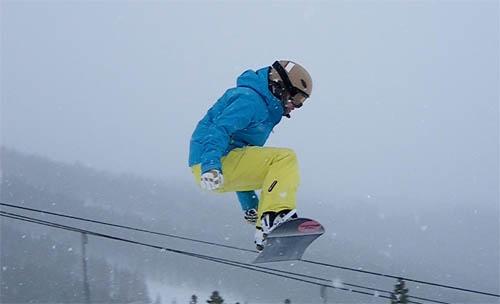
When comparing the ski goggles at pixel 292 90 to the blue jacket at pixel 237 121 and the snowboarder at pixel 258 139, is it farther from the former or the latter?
the blue jacket at pixel 237 121

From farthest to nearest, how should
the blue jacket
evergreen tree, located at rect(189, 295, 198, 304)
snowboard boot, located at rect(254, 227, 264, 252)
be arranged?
snowboard boot, located at rect(254, 227, 264, 252), the blue jacket, evergreen tree, located at rect(189, 295, 198, 304)

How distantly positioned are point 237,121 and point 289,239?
1.08 metres

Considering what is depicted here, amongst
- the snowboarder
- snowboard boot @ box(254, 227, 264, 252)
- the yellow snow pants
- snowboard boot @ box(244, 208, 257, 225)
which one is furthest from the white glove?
snowboard boot @ box(244, 208, 257, 225)

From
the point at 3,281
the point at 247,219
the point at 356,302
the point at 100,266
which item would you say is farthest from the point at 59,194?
the point at 247,219

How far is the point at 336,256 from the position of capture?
166m

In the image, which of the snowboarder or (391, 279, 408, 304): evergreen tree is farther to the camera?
the snowboarder

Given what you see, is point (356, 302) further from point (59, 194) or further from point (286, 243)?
point (286, 243)

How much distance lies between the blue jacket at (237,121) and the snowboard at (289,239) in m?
0.76

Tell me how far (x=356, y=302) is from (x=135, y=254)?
64245 mm

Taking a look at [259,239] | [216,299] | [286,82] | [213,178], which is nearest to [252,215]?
[259,239]

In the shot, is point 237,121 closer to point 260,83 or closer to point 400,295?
point 260,83

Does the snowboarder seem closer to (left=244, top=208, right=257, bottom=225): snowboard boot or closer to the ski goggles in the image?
the ski goggles

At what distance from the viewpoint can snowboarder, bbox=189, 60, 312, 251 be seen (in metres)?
4.97

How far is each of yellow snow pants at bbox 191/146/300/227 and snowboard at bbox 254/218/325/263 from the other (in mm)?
159
